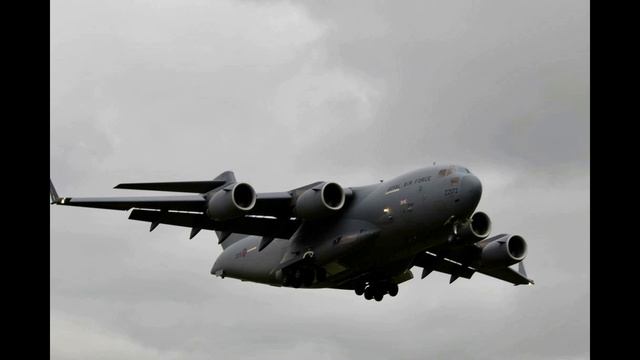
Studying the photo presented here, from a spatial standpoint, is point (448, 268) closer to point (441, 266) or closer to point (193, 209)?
point (441, 266)

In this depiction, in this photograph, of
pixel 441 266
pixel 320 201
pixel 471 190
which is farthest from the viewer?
pixel 441 266

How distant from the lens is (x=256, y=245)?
31.5 m

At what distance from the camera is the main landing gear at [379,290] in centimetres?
3178

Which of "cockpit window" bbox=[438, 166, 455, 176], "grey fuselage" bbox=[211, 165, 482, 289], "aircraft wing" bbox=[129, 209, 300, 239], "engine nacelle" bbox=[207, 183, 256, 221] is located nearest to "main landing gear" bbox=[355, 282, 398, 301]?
"grey fuselage" bbox=[211, 165, 482, 289]

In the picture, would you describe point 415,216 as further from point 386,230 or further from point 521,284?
point 521,284

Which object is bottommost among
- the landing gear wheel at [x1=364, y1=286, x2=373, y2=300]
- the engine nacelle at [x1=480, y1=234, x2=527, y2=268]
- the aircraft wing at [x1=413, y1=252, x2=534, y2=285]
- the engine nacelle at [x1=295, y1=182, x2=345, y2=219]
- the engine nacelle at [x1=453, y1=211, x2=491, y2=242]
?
the landing gear wheel at [x1=364, y1=286, x2=373, y2=300]

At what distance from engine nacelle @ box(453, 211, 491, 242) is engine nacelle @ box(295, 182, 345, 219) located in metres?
4.55

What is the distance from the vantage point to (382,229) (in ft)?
88.8

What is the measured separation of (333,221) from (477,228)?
17.4ft

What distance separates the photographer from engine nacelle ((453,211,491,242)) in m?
29.4

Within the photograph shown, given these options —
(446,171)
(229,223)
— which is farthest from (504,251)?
(229,223)

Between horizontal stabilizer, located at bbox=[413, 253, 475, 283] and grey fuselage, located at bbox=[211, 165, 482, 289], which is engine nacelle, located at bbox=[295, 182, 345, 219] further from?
horizontal stabilizer, located at bbox=[413, 253, 475, 283]

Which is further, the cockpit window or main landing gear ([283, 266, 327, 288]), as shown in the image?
main landing gear ([283, 266, 327, 288])
